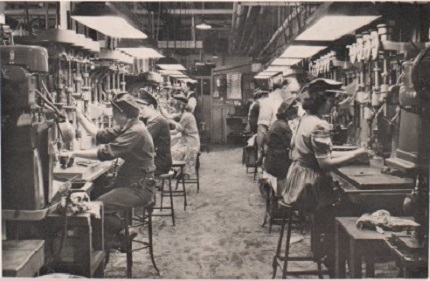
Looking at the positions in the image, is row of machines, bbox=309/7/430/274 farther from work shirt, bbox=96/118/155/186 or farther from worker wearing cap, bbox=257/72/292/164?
worker wearing cap, bbox=257/72/292/164

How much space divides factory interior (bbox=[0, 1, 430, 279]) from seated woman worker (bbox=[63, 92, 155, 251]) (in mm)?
11

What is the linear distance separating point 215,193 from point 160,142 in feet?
Answer: 6.46

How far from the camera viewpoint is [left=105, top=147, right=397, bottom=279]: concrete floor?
396cm

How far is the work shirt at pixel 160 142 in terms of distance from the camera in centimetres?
540

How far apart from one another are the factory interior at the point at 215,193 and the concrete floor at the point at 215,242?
2 centimetres

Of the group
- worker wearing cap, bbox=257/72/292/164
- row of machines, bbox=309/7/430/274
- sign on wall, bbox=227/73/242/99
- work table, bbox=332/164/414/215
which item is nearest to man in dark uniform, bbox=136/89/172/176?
row of machines, bbox=309/7/430/274

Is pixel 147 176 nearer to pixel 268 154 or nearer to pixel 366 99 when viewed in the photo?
pixel 268 154

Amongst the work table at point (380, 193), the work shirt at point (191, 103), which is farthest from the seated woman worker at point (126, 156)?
the work shirt at point (191, 103)

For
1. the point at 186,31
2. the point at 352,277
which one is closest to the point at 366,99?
the point at 352,277

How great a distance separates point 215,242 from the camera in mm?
4750

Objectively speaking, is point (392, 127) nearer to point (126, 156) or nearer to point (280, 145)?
point (280, 145)

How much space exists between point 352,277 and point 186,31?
11549 mm

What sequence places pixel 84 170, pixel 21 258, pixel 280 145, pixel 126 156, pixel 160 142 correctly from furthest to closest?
pixel 160 142
pixel 280 145
pixel 126 156
pixel 84 170
pixel 21 258

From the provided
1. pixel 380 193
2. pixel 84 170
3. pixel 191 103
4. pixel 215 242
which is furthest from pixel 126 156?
pixel 191 103
